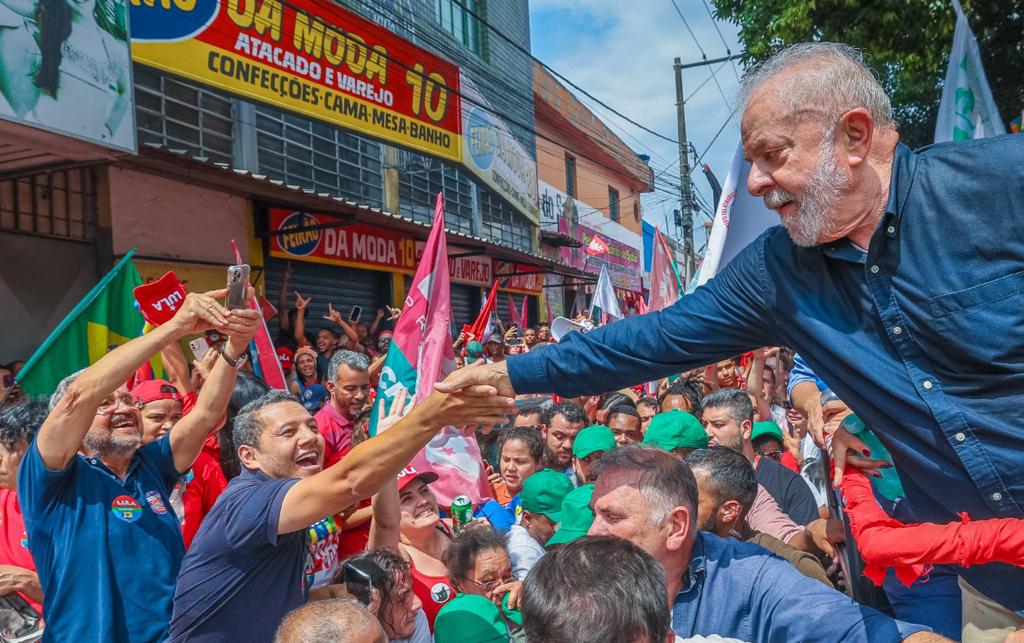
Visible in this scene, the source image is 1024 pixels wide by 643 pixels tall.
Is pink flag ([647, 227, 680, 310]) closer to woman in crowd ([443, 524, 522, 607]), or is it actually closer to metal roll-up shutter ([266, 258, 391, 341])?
metal roll-up shutter ([266, 258, 391, 341])

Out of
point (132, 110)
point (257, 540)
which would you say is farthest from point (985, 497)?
point (132, 110)

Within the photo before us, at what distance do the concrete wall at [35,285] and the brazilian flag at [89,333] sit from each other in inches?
116

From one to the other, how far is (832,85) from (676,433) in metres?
2.61

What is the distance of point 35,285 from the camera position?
782cm

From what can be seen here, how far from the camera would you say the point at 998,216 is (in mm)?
1782

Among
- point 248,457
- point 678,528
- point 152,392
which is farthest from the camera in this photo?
point 152,392

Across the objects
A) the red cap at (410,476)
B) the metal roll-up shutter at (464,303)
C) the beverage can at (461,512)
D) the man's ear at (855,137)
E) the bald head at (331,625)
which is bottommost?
the beverage can at (461,512)

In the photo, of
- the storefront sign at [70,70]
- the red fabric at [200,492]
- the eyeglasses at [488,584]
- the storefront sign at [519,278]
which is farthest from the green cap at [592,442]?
the storefront sign at [519,278]

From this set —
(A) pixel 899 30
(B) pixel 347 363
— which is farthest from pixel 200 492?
(A) pixel 899 30

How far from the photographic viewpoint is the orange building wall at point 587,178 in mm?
24391

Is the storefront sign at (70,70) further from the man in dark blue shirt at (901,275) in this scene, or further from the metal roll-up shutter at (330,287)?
the man in dark blue shirt at (901,275)

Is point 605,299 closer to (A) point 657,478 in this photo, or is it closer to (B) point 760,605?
(A) point 657,478

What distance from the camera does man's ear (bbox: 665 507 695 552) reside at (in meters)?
2.38

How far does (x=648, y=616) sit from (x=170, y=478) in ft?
8.42
